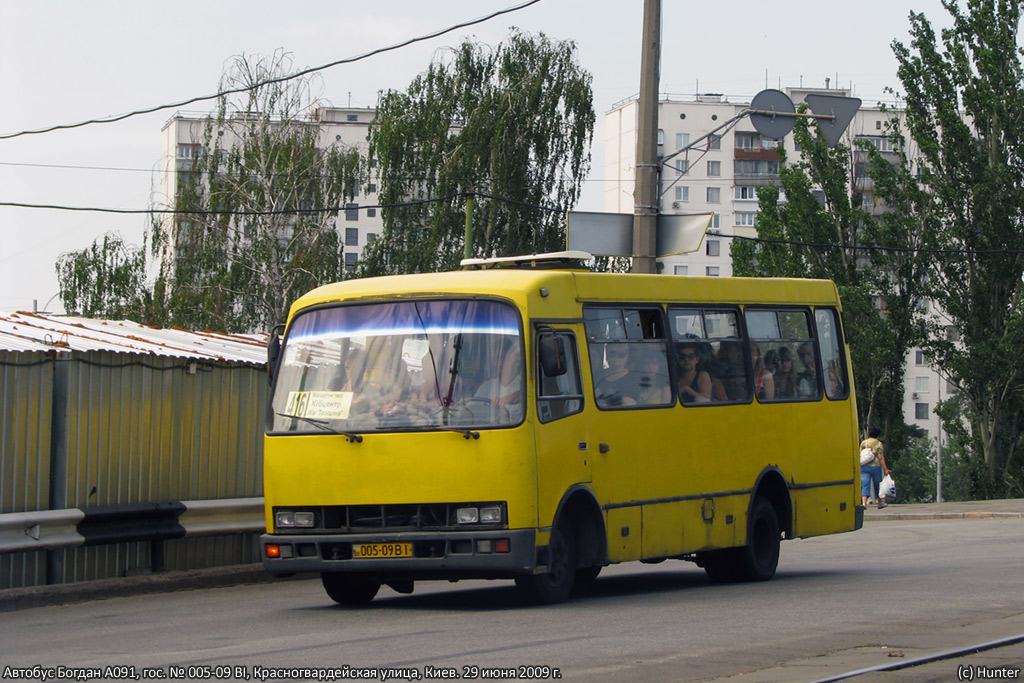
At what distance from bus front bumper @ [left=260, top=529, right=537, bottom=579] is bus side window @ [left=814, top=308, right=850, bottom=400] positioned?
573 centimetres

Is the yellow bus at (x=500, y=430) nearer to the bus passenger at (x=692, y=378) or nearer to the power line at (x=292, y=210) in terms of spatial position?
the bus passenger at (x=692, y=378)

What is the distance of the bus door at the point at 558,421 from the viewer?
1136 centimetres

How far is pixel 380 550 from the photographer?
11297 millimetres

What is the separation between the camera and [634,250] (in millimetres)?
18859

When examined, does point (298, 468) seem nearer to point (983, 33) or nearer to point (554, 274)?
point (554, 274)

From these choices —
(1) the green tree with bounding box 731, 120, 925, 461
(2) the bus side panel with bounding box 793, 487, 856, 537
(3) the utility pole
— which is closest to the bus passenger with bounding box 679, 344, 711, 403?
(2) the bus side panel with bounding box 793, 487, 856, 537

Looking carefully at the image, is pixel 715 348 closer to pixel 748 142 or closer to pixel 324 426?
pixel 324 426

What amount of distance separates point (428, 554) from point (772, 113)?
11.6 meters

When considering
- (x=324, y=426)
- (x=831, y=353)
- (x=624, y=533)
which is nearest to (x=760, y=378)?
(x=831, y=353)

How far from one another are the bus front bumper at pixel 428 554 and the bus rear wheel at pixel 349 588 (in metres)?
0.61

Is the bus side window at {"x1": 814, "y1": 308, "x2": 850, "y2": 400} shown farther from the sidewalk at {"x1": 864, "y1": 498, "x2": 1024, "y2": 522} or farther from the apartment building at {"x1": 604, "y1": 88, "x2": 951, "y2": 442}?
the apartment building at {"x1": 604, "y1": 88, "x2": 951, "y2": 442}

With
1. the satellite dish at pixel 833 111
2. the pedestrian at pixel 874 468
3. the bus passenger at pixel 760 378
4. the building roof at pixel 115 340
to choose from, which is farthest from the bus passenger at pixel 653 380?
the pedestrian at pixel 874 468

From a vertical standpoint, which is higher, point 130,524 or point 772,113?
point 772,113

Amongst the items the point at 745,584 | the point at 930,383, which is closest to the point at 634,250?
the point at 745,584
